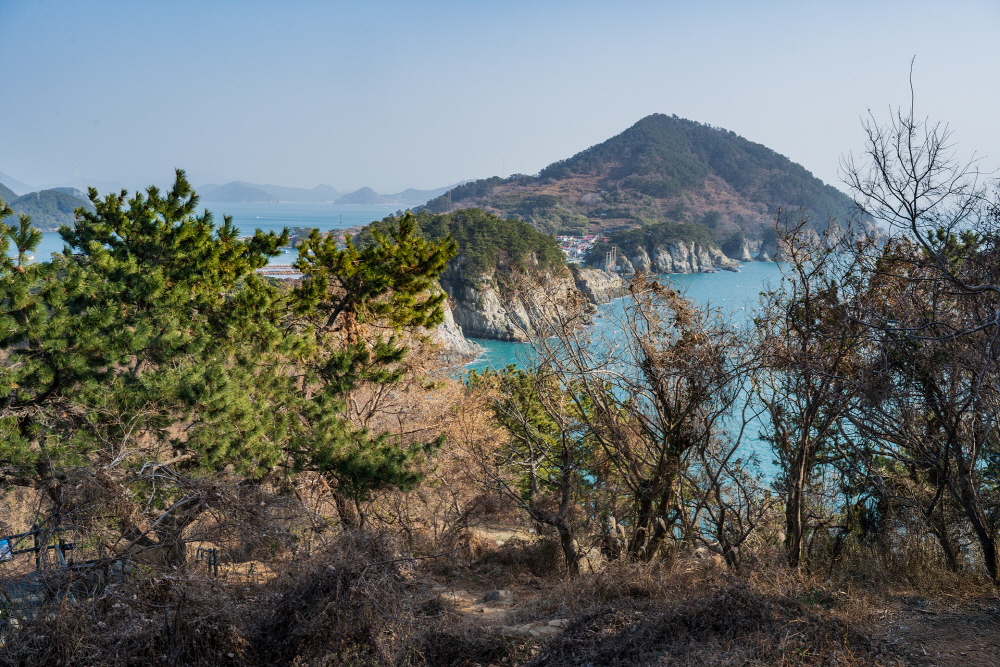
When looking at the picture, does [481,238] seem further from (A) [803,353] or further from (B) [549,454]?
(A) [803,353]

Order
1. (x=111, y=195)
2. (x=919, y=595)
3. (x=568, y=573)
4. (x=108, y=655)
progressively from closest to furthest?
(x=108, y=655), (x=919, y=595), (x=568, y=573), (x=111, y=195)

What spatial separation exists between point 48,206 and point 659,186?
10994 cm

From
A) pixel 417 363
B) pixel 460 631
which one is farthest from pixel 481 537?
pixel 460 631

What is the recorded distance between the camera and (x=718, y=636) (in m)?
4.45

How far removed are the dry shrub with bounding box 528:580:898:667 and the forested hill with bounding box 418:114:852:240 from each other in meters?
93.4

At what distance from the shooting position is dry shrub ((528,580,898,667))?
4137 millimetres

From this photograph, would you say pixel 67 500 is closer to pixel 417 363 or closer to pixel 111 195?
pixel 111 195

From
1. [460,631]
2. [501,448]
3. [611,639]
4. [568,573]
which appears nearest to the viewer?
[611,639]

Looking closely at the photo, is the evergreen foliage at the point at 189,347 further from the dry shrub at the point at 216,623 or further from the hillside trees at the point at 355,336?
the dry shrub at the point at 216,623

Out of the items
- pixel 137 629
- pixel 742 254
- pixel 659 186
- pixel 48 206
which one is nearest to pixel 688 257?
pixel 742 254

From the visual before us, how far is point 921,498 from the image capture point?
314 inches

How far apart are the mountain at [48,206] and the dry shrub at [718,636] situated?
109637 mm

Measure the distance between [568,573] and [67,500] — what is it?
5.88 meters

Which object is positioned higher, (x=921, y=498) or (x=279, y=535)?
(x=279, y=535)
